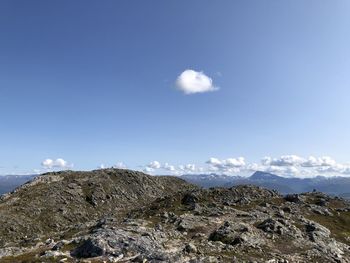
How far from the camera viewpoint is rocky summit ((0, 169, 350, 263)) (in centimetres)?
4928

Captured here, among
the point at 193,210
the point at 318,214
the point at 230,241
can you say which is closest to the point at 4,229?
the point at 193,210

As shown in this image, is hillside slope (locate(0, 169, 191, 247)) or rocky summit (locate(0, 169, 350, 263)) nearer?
rocky summit (locate(0, 169, 350, 263))

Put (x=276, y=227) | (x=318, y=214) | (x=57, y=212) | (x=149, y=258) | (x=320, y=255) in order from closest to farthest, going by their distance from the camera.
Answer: (x=149, y=258) → (x=320, y=255) → (x=276, y=227) → (x=318, y=214) → (x=57, y=212)

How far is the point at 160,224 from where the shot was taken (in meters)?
65.2

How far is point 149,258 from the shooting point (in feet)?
150

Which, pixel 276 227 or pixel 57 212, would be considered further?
pixel 57 212

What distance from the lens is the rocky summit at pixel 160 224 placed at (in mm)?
49281

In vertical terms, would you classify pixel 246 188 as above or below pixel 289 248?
above

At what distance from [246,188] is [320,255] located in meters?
58.0

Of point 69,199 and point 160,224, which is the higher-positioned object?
point 69,199

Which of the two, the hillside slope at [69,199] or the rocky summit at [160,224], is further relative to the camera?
the hillside slope at [69,199]

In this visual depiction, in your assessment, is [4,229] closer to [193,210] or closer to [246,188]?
[193,210]

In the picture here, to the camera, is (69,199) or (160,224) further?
(69,199)

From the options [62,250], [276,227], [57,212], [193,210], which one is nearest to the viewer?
[62,250]
